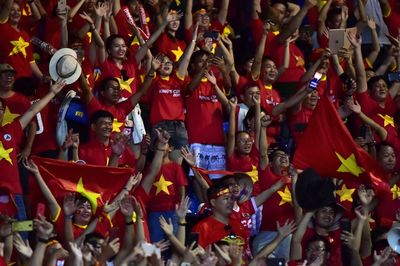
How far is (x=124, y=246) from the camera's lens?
13.3 metres

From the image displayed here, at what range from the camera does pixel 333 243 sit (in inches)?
575

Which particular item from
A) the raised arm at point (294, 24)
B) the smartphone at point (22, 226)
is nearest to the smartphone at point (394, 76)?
the raised arm at point (294, 24)

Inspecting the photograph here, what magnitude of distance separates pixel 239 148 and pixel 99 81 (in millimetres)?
1513

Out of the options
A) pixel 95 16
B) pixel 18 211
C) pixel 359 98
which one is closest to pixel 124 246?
pixel 18 211

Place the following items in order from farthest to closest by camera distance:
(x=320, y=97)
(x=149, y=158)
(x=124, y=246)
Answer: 1. (x=320, y=97)
2. (x=149, y=158)
3. (x=124, y=246)

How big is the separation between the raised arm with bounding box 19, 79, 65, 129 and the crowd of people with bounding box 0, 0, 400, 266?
2cm

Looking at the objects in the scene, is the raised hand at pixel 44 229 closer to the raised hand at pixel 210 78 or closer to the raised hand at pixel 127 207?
the raised hand at pixel 127 207

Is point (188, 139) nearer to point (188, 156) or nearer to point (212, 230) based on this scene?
point (188, 156)

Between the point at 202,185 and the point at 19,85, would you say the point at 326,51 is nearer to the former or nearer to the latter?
the point at 202,185

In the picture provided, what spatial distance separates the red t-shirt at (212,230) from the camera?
1383 centimetres

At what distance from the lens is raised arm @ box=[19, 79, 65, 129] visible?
14.2m

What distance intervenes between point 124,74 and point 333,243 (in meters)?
2.70

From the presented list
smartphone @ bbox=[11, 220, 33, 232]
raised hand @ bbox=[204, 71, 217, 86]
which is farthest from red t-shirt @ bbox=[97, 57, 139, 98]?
smartphone @ bbox=[11, 220, 33, 232]

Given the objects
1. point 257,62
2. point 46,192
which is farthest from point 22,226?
point 257,62
